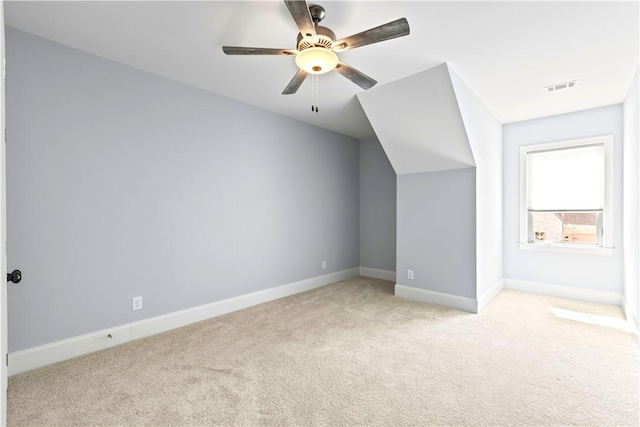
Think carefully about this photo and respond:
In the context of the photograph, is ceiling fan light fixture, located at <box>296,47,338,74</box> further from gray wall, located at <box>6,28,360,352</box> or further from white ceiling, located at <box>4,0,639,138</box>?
gray wall, located at <box>6,28,360,352</box>

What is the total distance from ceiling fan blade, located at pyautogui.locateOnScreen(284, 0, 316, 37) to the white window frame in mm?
3897

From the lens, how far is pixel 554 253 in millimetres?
4090

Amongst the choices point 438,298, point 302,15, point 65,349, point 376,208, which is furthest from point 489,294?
point 65,349

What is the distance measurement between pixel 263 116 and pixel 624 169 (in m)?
4.31

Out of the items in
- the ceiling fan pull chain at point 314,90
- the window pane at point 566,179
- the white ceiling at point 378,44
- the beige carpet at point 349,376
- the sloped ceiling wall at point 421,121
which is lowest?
the beige carpet at point 349,376

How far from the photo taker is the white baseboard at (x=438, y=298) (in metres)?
3.44

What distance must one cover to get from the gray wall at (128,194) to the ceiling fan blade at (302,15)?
1.84 metres

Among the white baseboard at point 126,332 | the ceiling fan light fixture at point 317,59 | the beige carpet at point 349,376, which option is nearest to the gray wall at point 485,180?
the beige carpet at point 349,376

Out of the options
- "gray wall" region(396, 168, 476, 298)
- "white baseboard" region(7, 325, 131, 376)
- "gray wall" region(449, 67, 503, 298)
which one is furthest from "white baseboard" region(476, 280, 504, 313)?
"white baseboard" region(7, 325, 131, 376)

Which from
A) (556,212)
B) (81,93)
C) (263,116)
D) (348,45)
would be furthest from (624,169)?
(81,93)

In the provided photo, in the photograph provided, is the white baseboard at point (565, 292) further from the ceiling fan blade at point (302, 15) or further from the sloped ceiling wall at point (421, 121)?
the ceiling fan blade at point (302, 15)

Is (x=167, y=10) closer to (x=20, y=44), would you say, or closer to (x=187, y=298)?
(x=20, y=44)

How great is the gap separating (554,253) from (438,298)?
1850 mm

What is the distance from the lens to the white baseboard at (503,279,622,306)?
3697 millimetres
